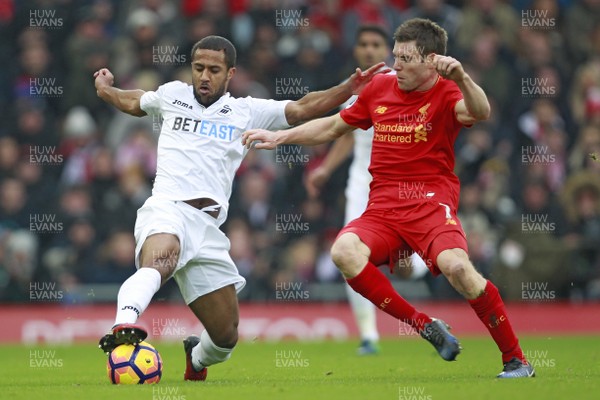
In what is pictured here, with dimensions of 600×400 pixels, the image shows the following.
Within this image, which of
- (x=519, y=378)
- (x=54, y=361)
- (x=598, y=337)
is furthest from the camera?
(x=598, y=337)

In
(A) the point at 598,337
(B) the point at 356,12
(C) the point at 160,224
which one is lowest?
(A) the point at 598,337

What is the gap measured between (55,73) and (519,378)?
11.8 metres

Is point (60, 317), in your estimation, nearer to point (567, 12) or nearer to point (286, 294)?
point (286, 294)

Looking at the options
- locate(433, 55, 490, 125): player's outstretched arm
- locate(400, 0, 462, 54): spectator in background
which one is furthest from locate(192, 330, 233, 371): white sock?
locate(400, 0, 462, 54): spectator in background

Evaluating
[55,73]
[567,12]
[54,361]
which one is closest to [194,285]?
[54,361]

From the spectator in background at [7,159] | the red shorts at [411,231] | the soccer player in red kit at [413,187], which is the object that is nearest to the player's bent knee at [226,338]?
the soccer player in red kit at [413,187]

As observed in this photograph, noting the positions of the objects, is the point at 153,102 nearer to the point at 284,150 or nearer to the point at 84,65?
the point at 284,150

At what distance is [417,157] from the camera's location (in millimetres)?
9312
